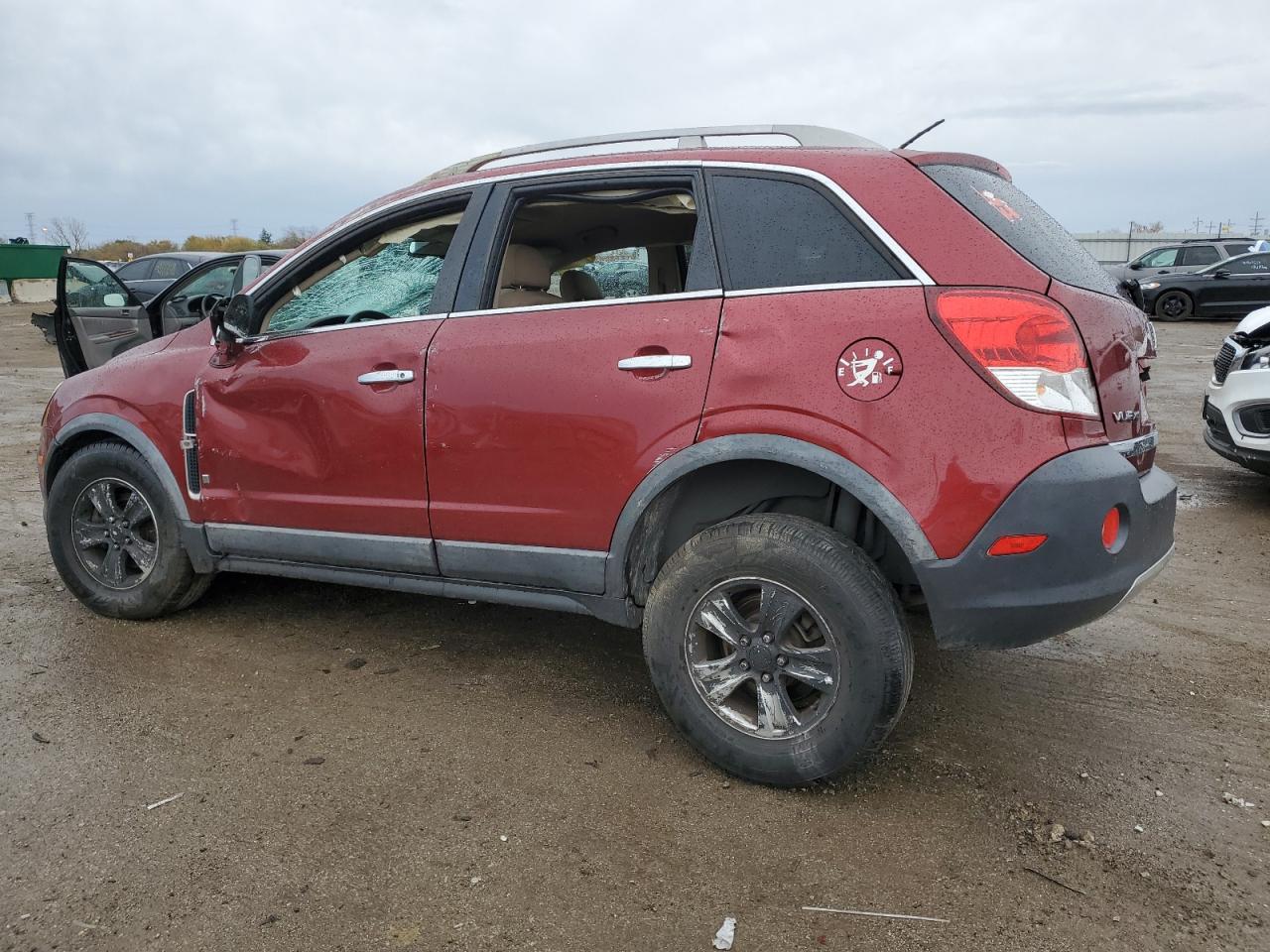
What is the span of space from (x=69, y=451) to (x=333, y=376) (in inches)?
66.3

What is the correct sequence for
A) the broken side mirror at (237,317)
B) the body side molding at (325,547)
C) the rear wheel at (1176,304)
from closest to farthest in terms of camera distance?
the body side molding at (325,547), the broken side mirror at (237,317), the rear wheel at (1176,304)

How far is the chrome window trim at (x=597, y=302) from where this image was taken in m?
3.05

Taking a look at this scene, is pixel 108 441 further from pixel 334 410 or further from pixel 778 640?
pixel 778 640

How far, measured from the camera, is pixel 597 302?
3.24 metres

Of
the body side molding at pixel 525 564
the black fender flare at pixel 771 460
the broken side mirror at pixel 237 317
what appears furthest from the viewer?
the broken side mirror at pixel 237 317

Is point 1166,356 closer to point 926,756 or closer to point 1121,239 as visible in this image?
point 926,756

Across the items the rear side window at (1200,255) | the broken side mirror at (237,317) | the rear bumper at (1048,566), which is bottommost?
the rear bumper at (1048,566)

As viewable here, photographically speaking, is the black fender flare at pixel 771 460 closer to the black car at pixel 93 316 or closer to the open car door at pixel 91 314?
the black car at pixel 93 316

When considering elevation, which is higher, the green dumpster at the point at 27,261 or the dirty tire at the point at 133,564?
the green dumpster at the point at 27,261

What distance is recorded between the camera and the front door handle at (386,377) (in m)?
3.47

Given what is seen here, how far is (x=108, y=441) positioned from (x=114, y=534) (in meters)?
0.41

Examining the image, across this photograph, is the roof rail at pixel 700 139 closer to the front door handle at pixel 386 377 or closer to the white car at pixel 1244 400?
the front door handle at pixel 386 377

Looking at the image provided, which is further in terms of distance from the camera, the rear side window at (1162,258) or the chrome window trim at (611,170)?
the rear side window at (1162,258)

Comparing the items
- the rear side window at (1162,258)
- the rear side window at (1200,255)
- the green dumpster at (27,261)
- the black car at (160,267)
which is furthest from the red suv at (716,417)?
the green dumpster at (27,261)
